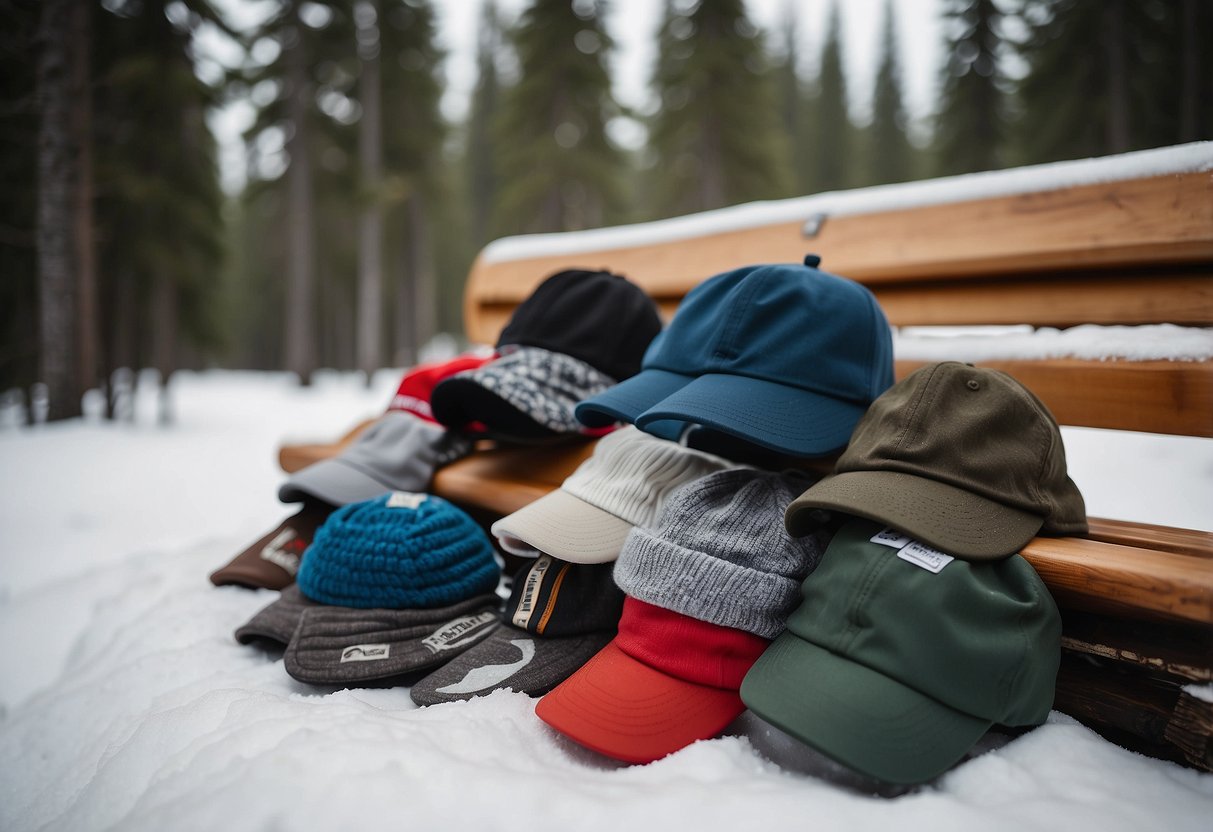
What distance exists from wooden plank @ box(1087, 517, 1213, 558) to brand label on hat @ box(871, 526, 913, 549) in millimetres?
366

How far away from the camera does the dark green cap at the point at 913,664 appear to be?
817 mm

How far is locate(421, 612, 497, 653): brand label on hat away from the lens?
4.12ft

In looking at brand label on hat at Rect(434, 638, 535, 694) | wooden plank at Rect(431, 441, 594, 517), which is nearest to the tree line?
wooden plank at Rect(431, 441, 594, 517)

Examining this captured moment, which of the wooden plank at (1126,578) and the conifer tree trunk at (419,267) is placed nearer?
the wooden plank at (1126,578)

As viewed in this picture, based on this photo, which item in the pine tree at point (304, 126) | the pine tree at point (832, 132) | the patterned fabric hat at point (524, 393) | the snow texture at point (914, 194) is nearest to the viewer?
the snow texture at point (914, 194)

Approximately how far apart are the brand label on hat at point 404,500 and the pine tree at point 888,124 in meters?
15.6

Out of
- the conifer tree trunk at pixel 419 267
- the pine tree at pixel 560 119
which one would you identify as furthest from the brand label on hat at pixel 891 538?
the conifer tree trunk at pixel 419 267

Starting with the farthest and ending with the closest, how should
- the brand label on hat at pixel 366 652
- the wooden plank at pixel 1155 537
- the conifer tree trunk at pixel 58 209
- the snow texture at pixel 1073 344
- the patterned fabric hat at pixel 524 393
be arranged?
the conifer tree trunk at pixel 58 209
the patterned fabric hat at pixel 524 393
the snow texture at pixel 1073 344
the brand label on hat at pixel 366 652
the wooden plank at pixel 1155 537

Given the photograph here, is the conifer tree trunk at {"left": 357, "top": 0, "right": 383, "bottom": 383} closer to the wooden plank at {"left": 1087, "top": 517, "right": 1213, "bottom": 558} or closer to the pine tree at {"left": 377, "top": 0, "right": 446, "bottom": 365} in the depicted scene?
the pine tree at {"left": 377, "top": 0, "right": 446, "bottom": 365}

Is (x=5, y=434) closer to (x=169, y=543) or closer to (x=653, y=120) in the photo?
(x=169, y=543)

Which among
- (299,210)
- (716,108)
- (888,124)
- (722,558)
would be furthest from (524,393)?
(888,124)

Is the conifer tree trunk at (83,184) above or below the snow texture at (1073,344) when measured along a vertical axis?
above

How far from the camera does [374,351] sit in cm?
998

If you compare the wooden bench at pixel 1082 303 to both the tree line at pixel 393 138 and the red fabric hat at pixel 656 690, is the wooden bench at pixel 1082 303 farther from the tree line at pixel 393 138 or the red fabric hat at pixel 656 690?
the tree line at pixel 393 138
